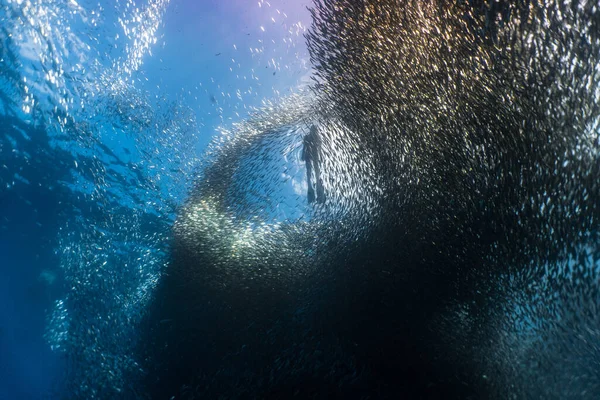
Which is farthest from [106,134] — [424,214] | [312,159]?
[424,214]

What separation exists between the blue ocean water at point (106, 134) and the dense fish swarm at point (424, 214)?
3.11 feet

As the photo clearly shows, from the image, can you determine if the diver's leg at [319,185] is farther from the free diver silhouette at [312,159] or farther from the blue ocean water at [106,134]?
the blue ocean water at [106,134]

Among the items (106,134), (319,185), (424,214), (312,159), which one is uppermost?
(106,134)

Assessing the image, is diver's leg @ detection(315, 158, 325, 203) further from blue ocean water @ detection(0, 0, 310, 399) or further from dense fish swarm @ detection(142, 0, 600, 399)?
blue ocean water @ detection(0, 0, 310, 399)

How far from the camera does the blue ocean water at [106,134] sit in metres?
5.82

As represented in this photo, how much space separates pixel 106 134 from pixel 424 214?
7.66 m

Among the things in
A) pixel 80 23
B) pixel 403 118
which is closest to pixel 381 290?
pixel 403 118

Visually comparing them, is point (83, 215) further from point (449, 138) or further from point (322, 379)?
point (449, 138)

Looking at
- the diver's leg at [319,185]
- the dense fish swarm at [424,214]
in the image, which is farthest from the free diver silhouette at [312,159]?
the dense fish swarm at [424,214]

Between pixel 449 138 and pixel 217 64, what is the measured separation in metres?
4.50

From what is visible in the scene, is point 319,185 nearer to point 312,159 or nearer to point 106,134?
point 312,159

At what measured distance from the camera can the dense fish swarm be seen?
2.87 meters

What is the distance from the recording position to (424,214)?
14.2 feet

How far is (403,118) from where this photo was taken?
3789 millimetres
